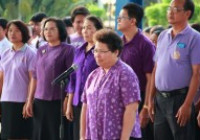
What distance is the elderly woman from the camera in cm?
511

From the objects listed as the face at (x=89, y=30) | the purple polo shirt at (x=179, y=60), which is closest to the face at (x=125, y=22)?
the face at (x=89, y=30)

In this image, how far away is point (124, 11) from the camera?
6688mm

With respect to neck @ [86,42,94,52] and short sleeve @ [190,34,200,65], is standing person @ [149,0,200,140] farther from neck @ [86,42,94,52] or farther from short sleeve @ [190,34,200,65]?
neck @ [86,42,94,52]

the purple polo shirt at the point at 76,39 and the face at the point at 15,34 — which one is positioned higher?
the face at the point at 15,34

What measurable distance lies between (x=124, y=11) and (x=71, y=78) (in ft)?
3.00

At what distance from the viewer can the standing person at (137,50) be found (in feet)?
21.4

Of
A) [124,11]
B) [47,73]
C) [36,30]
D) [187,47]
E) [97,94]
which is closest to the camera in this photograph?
[97,94]

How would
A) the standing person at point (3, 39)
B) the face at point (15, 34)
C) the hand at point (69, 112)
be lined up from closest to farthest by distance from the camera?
the hand at point (69, 112) → the face at point (15, 34) → the standing person at point (3, 39)

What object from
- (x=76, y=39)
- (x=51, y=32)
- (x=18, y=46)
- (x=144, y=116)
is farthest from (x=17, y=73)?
(x=144, y=116)

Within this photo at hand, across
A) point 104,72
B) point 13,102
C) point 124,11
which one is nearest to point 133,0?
point 124,11

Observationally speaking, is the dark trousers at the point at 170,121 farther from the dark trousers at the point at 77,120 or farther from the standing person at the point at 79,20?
the standing person at the point at 79,20

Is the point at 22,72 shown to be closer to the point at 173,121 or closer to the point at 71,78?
the point at 71,78

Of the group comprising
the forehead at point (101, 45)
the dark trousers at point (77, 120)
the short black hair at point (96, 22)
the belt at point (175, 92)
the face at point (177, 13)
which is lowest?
the dark trousers at point (77, 120)

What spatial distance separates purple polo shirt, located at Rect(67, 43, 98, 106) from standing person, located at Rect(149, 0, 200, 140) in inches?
28.1
